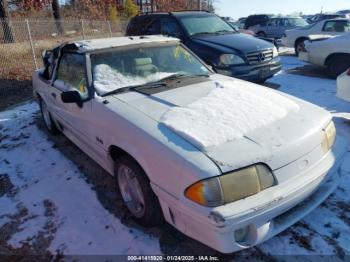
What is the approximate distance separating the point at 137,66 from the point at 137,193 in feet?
4.79

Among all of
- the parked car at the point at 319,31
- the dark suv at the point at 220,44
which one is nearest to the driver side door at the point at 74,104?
the dark suv at the point at 220,44

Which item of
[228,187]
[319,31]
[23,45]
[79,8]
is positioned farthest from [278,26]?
[228,187]

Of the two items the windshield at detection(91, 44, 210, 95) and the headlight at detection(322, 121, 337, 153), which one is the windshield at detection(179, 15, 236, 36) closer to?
the windshield at detection(91, 44, 210, 95)

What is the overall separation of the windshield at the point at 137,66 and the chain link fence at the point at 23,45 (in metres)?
6.09

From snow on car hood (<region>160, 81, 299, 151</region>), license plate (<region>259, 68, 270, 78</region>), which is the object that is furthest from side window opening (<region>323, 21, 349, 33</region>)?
snow on car hood (<region>160, 81, 299, 151</region>)

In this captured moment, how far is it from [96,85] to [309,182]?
219 centimetres

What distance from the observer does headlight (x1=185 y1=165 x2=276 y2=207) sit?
2096mm

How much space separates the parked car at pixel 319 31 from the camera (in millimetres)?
10750

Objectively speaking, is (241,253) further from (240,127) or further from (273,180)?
(240,127)

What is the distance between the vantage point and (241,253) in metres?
2.56

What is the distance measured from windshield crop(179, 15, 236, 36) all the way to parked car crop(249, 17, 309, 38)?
11.0 metres

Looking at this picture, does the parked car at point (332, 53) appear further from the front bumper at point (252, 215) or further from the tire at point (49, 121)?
the tire at point (49, 121)

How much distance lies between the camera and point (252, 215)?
6.89 feet

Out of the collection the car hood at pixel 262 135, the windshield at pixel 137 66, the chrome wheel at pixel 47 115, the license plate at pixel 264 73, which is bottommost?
the chrome wheel at pixel 47 115
